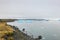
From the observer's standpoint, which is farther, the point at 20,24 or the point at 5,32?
the point at 20,24

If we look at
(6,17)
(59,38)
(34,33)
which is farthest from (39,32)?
(6,17)

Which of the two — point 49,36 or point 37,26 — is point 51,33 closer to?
point 49,36

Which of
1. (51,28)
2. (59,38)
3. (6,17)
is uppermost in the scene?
(6,17)

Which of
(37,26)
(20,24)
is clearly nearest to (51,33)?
(37,26)

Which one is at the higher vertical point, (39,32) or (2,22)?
(2,22)

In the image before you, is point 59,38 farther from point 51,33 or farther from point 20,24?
point 20,24

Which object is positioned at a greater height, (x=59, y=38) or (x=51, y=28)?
(x=51, y=28)
